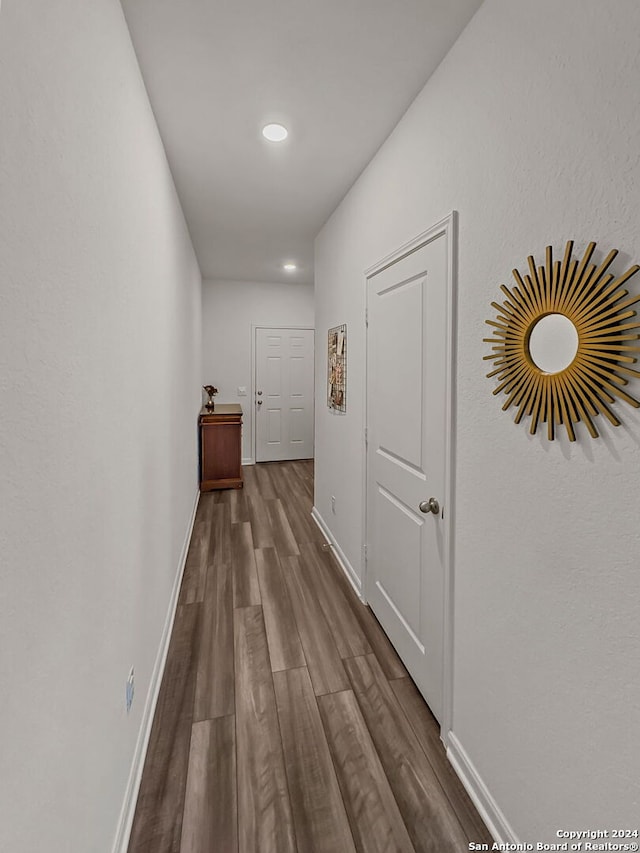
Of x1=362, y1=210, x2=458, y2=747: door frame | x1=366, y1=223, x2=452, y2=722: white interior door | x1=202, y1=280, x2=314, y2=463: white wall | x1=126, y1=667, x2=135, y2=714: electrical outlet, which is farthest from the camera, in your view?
x1=202, y1=280, x2=314, y2=463: white wall

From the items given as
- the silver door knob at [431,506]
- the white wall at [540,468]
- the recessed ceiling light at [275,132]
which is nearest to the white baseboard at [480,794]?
the white wall at [540,468]

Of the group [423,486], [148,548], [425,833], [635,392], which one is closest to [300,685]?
[425,833]

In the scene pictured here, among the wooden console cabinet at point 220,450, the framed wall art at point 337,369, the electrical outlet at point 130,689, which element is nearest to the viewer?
the electrical outlet at point 130,689

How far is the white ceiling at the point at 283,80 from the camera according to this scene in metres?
1.34

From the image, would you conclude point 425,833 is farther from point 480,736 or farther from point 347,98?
point 347,98

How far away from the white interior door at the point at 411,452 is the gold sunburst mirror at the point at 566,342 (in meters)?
0.35

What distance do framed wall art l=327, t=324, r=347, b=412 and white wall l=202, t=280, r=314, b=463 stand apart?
2886 mm

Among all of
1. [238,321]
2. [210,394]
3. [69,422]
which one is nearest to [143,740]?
[69,422]

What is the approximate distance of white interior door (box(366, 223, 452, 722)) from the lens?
159 cm

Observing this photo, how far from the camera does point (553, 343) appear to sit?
3.40 feet

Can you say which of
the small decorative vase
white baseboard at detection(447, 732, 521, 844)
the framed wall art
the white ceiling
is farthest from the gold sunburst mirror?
the small decorative vase

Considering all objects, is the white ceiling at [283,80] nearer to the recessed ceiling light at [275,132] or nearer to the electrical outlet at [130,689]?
the recessed ceiling light at [275,132]

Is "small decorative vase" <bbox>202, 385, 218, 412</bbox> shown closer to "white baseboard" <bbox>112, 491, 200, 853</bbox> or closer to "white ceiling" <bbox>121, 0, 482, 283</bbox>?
"white ceiling" <bbox>121, 0, 482, 283</bbox>

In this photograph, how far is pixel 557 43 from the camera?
1.00m
